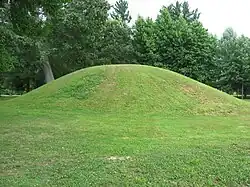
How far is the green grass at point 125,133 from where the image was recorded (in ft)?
16.8

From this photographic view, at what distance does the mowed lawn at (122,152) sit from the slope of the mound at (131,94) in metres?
2.55

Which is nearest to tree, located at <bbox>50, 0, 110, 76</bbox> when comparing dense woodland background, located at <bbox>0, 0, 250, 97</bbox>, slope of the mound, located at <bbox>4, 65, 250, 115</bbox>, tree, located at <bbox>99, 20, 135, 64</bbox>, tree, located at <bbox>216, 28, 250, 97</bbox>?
dense woodland background, located at <bbox>0, 0, 250, 97</bbox>

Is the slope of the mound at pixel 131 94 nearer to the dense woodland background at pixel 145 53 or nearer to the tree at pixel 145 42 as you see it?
the dense woodland background at pixel 145 53

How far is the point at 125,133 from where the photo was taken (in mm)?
8734

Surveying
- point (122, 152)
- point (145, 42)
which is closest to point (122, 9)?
point (145, 42)

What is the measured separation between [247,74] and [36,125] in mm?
24314

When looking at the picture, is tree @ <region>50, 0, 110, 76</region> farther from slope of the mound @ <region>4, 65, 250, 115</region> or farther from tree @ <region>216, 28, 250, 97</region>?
tree @ <region>216, 28, 250, 97</region>

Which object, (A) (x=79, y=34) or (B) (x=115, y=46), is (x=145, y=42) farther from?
(A) (x=79, y=34)

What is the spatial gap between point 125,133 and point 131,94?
5960 mm

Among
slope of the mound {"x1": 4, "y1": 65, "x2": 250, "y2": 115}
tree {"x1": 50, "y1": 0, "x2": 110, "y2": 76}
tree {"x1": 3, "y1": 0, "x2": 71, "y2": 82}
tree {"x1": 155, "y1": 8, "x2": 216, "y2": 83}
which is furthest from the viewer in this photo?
tree {"x1": 155, "y1": 8, "x2": 216, "y2": 83}

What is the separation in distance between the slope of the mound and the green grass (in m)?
0.04

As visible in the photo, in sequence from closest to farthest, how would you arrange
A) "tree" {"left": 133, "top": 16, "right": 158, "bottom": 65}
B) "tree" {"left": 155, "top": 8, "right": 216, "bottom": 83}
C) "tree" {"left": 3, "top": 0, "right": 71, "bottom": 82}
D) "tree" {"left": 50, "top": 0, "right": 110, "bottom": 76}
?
"tree" {"left": 3, "top": 0, "right": 71, "bottom": 82} → "tree" {"left": 50, "top": 0, "right": 110, "bottom": 76} → "tree" {"left": 155, "top": 8, "right": 216, "bottom": 83} → "tree" {"left": 133, "top": 16, "right": 158, "bottom": 65}

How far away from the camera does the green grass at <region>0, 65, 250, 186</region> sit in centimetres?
513

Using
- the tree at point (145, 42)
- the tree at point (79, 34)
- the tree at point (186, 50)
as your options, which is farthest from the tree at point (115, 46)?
the tree at point (186, 50)
